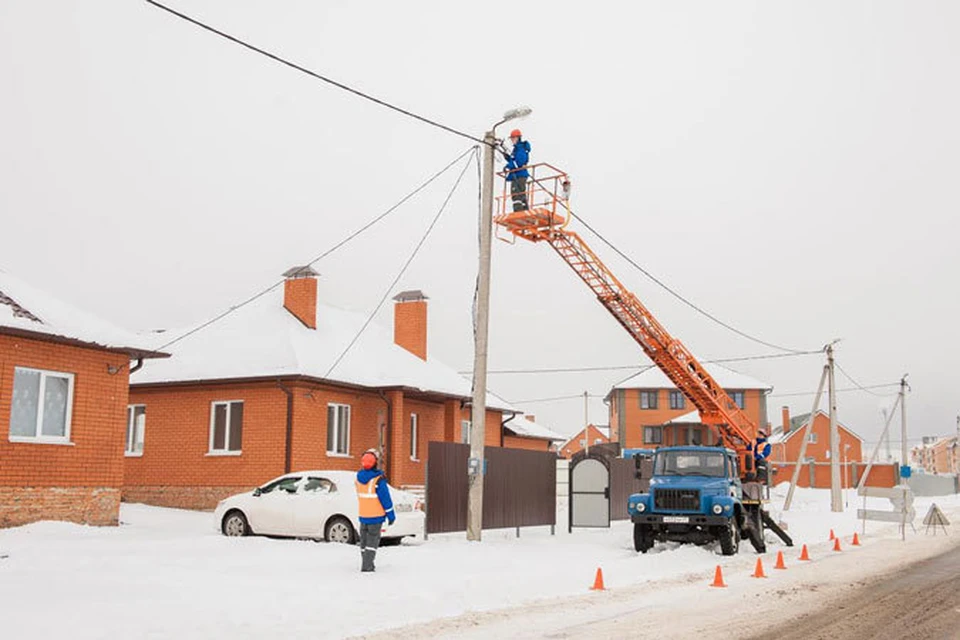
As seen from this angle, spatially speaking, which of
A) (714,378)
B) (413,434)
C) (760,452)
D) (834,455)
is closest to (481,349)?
(413,434)

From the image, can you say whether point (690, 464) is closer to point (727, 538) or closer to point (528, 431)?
point (727, 538)

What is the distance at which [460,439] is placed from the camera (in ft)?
104

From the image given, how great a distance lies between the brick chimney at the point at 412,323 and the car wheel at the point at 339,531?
15.2m

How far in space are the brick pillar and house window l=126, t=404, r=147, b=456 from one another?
24.0 ft

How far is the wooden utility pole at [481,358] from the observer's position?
1814 centimetres

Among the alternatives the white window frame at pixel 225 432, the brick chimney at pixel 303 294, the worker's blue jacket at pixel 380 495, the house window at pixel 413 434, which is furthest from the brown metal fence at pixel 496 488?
the brick chimney at pixel 303 294

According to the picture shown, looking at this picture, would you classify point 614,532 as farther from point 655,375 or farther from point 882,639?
point 655,375

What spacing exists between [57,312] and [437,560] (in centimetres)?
1001

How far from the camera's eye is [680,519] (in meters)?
18.8

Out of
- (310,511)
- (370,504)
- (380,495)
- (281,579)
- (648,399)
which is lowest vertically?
(281,579)

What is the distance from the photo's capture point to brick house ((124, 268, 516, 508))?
2591cm

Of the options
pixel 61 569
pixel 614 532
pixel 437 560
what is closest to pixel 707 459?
pixel 614 532

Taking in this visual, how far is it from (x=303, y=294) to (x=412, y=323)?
5.13 meters

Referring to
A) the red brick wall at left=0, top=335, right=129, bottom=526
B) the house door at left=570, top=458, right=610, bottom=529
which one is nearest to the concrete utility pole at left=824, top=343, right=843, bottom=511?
the house door at left=570, top=458, right=610, bottom=529
